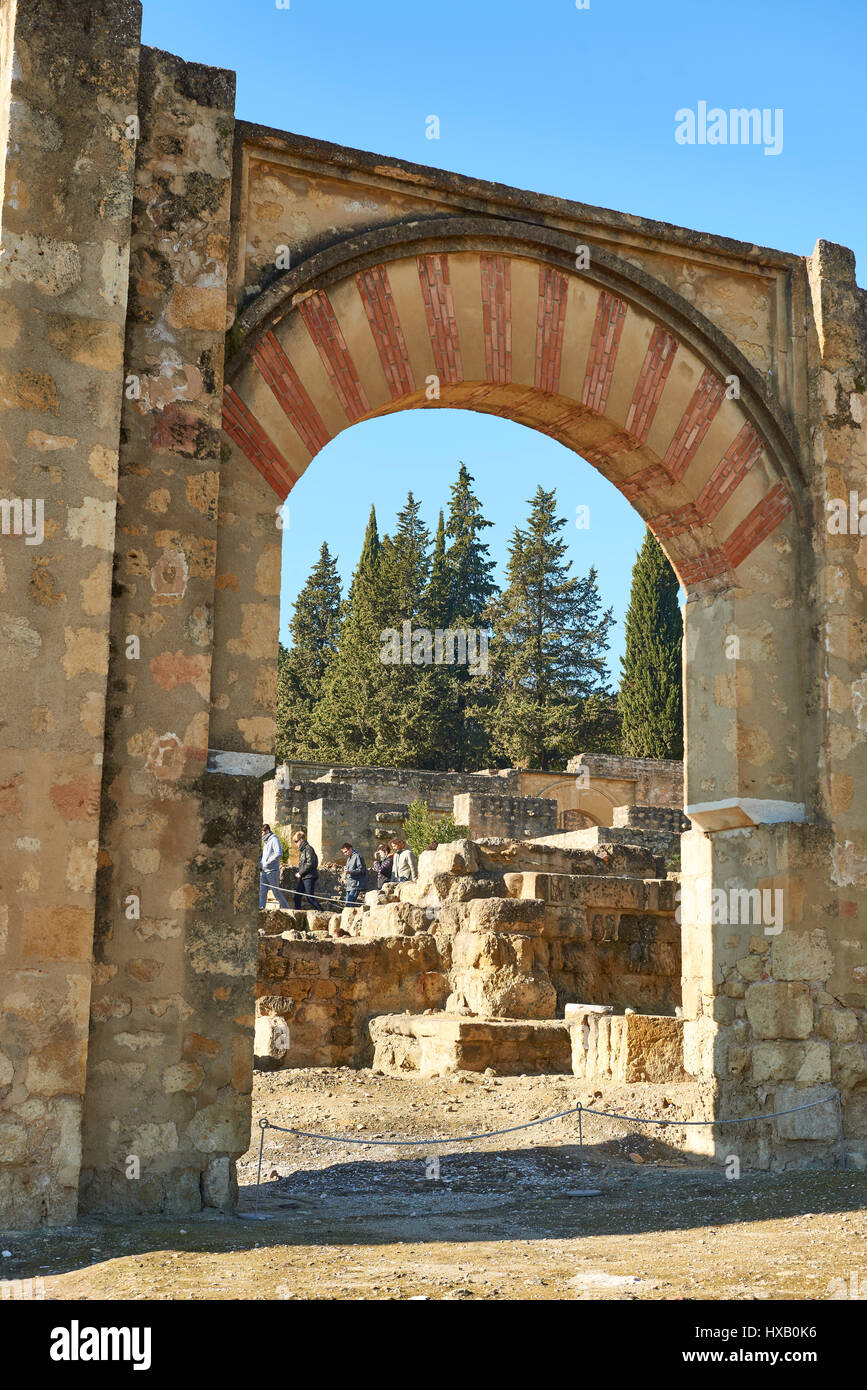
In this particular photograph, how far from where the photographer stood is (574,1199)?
628 centimetres

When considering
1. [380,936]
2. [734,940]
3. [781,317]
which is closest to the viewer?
[734,940]

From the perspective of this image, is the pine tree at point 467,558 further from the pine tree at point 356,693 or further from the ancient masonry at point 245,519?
the ancient masonry at point 245,519

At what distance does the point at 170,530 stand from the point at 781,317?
3877mm

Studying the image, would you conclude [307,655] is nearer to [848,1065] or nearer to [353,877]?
[353,877]

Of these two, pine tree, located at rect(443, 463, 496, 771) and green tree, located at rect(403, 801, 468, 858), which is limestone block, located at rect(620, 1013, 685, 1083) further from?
pine tree, located at rect(443, 463, 496, 771)

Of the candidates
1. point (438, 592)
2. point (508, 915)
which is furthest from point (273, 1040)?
point (438, 592)

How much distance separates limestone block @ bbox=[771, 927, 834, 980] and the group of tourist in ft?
25.6

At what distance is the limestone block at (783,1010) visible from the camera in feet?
22.7

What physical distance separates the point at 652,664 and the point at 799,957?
2773cm

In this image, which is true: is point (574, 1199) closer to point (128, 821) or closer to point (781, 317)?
point (128, 821)

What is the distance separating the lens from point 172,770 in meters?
5.67

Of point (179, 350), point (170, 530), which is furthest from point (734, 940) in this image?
point (179, 350)

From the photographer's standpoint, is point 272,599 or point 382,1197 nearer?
point 272,599

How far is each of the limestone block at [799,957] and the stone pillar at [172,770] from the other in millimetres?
2873
